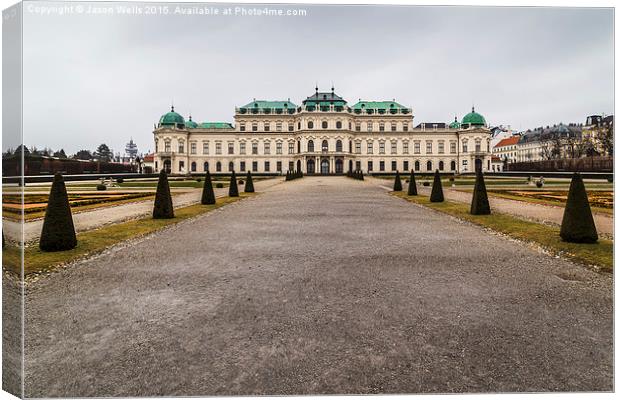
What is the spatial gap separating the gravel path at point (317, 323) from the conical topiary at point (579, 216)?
0.90 meters

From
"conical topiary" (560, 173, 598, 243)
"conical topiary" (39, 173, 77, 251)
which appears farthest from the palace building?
"conical topiary" (39, 173, 77, 251)

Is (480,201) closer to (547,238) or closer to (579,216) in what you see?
(547,238)

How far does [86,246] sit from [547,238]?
7813 mm

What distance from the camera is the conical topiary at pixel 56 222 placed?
5.53 metres

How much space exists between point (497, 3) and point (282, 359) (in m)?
3.04

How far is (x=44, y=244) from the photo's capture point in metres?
5.55

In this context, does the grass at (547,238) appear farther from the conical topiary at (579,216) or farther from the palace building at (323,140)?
the palace building at (323,140)

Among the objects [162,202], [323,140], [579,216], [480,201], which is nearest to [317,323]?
[579,216]

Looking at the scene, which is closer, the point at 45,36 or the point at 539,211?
the point at 45,36

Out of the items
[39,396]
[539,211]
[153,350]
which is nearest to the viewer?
[39,396]

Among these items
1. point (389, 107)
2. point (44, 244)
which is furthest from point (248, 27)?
point (389, 107)

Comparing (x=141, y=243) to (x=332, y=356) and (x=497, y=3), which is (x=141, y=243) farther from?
(x=497, y=3)

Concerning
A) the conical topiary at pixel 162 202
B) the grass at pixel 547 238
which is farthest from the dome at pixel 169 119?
the grass at pixel 547 238

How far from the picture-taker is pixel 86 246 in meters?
6.20
